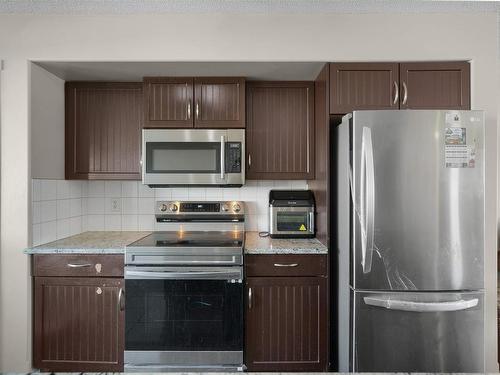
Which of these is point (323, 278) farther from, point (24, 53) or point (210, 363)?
point (24, 53)

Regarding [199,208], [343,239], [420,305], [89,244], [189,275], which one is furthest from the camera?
[199,208]

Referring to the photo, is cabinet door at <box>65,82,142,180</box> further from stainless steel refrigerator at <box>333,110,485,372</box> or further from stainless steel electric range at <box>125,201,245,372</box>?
stainless steel refrigerator at <box>333,110,485,372</box>

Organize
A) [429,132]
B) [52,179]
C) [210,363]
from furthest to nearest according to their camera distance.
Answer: [52,179] < [210,363] < [429,132]

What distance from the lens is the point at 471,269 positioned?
1.95m

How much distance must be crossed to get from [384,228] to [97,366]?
1.93 meters

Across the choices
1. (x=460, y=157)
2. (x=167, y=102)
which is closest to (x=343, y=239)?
(x=460, y=157)

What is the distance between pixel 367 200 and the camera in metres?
1.93

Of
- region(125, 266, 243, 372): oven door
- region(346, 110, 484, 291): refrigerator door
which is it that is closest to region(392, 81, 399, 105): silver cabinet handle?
region(346, 110, 484, 291): refrigerator door

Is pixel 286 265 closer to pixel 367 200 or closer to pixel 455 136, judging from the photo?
pixel 367 200

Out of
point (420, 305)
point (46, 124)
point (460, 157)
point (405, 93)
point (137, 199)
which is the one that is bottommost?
point (420, 305)

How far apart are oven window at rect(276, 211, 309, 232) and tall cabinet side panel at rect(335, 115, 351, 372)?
39cm

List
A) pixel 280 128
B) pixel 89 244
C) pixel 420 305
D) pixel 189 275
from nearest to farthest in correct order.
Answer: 1. pixel 420 305
2. pixel 189 275
3. pixel 89 244
4. pixel 280 128

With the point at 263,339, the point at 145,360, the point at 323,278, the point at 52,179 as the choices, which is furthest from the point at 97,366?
the point at 323,278

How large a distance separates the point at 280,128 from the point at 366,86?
68cm
